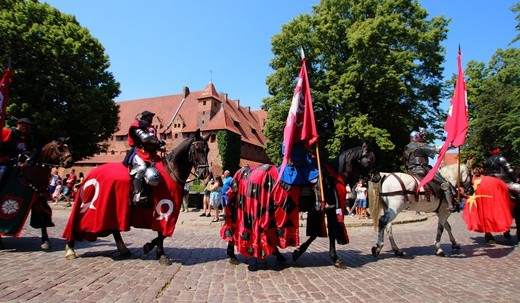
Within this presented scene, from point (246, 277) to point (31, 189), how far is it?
16.5 feet

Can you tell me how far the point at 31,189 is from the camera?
687cm

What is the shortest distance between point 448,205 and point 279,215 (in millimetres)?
4628

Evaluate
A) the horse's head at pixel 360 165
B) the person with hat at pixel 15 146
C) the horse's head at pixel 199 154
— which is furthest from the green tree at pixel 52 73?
the horse's head at pixel 360 165

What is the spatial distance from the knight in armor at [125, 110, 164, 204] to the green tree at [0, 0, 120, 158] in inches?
783

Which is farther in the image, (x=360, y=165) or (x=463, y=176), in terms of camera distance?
(x=463, y=176)

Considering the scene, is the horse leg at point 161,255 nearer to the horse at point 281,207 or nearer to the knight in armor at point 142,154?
the knight in armor at point 142,154

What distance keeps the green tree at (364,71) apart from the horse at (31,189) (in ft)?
65.0

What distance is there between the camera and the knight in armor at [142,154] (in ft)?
19.2

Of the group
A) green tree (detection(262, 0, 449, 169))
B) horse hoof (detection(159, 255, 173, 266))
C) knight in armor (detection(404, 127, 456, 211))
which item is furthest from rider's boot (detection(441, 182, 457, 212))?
green tree (detection(262, 0, 449, 169))

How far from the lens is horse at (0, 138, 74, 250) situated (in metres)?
6.66

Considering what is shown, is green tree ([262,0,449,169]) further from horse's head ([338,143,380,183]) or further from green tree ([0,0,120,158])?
horse's head ([338,143,380,183])

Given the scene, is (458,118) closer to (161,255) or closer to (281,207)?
(281,207)

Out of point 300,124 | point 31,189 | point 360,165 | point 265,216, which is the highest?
point 300,124

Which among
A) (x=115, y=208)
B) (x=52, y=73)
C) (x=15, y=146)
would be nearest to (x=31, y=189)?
(x=15, y=146)
